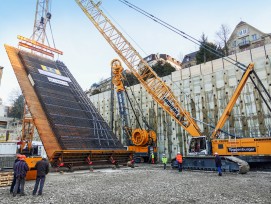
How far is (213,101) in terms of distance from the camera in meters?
30.1

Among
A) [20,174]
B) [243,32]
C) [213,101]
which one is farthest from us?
[243,32]

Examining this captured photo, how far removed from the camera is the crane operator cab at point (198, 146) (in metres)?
20.9

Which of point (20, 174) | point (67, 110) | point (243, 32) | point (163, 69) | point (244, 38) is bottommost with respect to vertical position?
point (20, 174)

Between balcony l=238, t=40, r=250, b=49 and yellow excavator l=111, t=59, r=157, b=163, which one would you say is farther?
balcony l=238, t=40, r=250, b=49

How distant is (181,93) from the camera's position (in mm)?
33406

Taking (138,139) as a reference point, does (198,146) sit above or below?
below

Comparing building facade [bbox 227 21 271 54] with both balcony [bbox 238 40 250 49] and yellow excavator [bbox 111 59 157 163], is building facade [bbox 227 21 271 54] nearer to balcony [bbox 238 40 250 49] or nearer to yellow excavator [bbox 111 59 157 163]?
balcony [bbox 238 40 250 49]

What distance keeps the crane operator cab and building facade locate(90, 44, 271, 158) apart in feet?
27.3

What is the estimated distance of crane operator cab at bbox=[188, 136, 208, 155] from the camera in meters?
20.9

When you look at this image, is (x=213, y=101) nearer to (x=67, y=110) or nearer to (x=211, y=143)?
(x=211, y=143)

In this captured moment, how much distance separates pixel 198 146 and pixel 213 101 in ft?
35.0

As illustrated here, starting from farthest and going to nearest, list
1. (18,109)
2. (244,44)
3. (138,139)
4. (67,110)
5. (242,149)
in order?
(18,109) < (244,44) < (138,139) < (67,110) < (242,149)

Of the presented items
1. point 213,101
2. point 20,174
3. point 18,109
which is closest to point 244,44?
point 213,101

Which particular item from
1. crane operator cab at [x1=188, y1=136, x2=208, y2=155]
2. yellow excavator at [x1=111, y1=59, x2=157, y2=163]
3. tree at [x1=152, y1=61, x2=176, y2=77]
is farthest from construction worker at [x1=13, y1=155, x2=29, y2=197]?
tree at [x1=152, y1=61, x2=176, y2=77]
